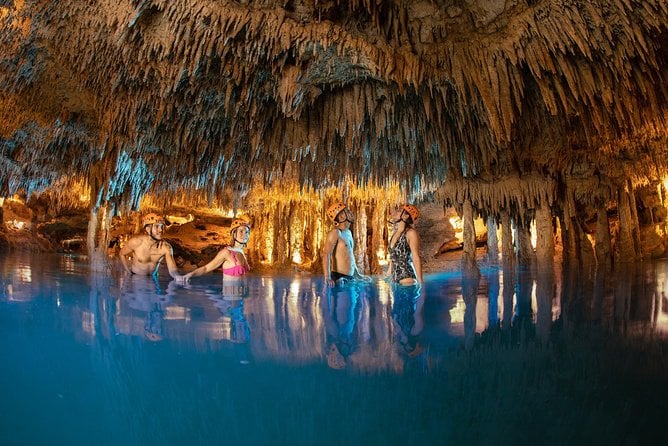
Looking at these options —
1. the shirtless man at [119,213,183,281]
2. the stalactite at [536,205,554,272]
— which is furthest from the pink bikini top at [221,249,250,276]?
the stalactite at [536,205,554,272]

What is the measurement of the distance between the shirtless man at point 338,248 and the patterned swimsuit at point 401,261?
0.65 metres

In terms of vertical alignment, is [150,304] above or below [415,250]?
below

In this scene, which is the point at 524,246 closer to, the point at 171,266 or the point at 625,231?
the point at 625,231

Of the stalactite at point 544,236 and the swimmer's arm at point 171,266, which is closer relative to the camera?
the swimmer's arm at point 171,266

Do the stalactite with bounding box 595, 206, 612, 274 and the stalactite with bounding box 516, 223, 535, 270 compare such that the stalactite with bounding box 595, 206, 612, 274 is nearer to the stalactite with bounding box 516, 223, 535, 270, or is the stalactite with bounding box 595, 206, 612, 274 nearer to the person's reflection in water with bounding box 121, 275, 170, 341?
the stalactite with bounding box 516, 223, 535, 270

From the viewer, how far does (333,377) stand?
5.99ft

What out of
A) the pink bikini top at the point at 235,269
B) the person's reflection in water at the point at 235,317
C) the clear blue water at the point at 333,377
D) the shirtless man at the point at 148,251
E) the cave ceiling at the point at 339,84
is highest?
the cave ceiling at the point at 339,84

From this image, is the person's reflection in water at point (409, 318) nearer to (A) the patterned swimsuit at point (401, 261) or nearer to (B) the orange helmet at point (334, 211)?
(A) the patterned swimsuit at point (401, 261)

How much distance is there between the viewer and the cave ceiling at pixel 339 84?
506 cm

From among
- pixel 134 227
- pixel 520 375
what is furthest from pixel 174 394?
pixel 134 227

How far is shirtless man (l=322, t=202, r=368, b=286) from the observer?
623cm

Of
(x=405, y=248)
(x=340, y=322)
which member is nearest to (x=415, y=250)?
(x=405, y=248)

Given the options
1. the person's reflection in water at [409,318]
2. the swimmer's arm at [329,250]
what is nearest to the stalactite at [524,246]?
the swimmer's arm at [329,250]

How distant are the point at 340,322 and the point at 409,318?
522 millimetres
